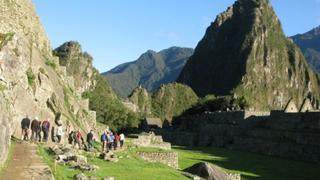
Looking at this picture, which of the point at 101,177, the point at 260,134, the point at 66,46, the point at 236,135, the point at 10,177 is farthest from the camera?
the point at 66,46

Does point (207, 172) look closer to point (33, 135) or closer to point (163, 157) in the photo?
point (33, 135)

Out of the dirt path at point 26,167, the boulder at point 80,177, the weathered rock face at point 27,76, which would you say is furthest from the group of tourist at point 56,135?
the boulder at point 80,177

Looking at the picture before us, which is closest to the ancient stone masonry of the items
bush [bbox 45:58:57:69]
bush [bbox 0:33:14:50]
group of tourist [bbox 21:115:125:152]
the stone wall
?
the stone wall

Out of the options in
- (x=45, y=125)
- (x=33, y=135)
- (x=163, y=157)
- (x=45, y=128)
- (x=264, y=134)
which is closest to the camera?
(x=33, y=135)

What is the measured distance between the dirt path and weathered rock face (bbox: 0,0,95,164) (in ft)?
6.51

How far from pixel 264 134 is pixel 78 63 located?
10651 cm

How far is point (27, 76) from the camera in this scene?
38750 millimetres

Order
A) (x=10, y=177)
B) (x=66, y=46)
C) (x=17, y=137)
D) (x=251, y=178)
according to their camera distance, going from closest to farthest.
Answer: (x=10, y=177), (x=17, y=137), (x=251, y=178), (x=66, y=46)

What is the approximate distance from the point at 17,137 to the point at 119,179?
11002 millimetres

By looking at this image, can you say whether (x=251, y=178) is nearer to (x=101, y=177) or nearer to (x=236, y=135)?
(x=101, y=177)

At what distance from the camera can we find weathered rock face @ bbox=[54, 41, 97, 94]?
17700cm

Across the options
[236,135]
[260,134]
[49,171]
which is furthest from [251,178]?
[236,135]

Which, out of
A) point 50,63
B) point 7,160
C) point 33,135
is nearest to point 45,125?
point 33,135

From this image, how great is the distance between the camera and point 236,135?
299 ft
